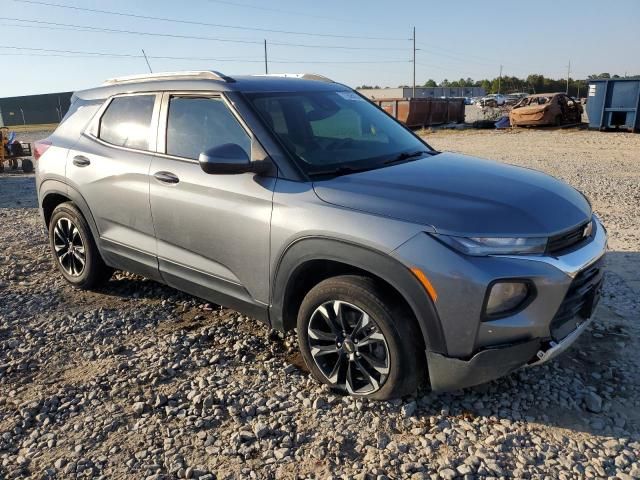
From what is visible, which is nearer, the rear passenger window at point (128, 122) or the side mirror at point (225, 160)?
the side mirror at point (225, 160)

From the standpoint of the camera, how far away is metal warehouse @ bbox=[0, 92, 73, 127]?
5028 centimetres

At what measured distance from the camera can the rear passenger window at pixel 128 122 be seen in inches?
163

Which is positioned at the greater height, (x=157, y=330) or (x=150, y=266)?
(x=150, y=266)

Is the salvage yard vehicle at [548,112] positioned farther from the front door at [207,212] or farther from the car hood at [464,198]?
the front door at [207,212]

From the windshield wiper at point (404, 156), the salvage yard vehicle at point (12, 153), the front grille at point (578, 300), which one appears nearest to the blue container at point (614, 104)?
the windshield wiper at point (404, 156)

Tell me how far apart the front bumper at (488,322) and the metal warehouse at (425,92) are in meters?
69.5

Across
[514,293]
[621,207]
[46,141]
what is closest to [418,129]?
[621,207]

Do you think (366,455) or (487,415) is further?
(487,415)

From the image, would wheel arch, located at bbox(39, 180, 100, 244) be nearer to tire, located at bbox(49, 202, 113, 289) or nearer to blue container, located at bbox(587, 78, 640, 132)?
tire, located at bbox(49, 202, 113, 289)

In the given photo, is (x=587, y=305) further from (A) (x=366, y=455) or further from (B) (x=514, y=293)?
(A) (x=366, y=455)

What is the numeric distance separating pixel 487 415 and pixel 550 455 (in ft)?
1.33

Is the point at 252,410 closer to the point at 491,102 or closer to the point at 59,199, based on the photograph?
the point at 59,199

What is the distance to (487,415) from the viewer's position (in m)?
3.01

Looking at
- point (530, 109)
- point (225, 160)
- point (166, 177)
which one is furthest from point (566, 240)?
point (530, 109)
